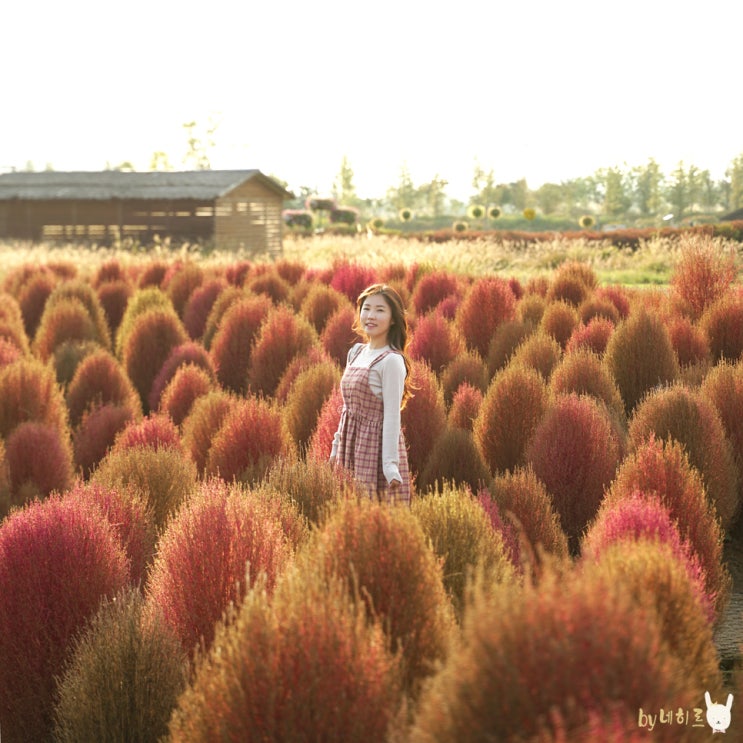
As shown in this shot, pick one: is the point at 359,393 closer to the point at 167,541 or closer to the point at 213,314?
the point at 167,541

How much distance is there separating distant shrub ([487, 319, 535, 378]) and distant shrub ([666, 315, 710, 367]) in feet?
5.03

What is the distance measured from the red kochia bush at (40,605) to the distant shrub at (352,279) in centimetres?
1096

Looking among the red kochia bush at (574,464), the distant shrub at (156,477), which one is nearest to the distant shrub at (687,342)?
the red kochia bush at (574,464)

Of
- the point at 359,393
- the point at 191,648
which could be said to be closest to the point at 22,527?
the point at 191,648

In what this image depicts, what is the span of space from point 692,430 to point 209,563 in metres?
4.29

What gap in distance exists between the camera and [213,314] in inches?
577

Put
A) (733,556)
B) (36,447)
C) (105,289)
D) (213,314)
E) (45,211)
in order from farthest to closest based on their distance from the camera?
(45,211), (105,289), (213,314), (36,447), (733,556)

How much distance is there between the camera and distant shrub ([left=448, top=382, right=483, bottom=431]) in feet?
29.4

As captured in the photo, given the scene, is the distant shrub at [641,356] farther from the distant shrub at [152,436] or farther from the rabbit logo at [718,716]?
the rabbit logo at [718,716]

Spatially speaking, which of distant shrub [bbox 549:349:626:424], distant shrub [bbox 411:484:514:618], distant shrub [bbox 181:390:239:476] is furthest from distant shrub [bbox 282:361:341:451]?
distant shrub [bbox 411:484:514:618]

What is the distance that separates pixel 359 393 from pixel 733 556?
3.87m

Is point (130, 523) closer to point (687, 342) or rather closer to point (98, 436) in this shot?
point (98, 436)

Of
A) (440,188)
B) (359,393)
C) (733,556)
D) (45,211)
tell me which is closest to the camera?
(359,393)

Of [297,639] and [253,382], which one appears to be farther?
[253,382]
